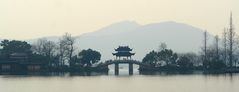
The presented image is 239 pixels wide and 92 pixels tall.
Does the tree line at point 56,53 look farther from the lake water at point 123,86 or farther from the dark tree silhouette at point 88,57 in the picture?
the lake water at point 123,86

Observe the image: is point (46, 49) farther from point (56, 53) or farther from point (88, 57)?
point (88, 57)

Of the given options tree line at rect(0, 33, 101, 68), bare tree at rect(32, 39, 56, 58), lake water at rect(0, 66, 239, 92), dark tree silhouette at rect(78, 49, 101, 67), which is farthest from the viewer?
bare tree at rect(32, 39, 56, 58)

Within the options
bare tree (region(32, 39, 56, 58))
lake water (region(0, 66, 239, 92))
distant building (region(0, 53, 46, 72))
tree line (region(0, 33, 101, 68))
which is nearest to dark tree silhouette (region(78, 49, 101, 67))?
tree line (region(0, 33, 101, 68))

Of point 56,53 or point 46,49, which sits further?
point 56,53

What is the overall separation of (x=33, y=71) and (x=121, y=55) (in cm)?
2325

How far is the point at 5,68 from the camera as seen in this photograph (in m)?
80.8

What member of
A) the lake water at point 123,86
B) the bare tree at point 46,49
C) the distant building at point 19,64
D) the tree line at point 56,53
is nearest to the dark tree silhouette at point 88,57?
the tree line at point 56,53

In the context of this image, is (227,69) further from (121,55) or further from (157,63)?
(121,55)

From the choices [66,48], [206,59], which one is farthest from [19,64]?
[206,59]

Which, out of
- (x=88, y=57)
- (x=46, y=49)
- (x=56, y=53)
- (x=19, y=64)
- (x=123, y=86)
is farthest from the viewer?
(x=56, y=53)

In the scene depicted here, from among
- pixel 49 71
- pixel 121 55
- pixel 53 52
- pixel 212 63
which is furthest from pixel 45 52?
pixel 212 63

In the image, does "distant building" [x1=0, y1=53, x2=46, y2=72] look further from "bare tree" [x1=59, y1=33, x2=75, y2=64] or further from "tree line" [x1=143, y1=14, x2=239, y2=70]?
"tree line" [x1=143, y1=14, x2=239, y2=70]

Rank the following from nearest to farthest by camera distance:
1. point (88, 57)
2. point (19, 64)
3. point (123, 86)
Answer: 1. point (123, 86)
2. point (19, 64)
3. point (88, 57)

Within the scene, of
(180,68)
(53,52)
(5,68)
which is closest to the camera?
(5,68)
